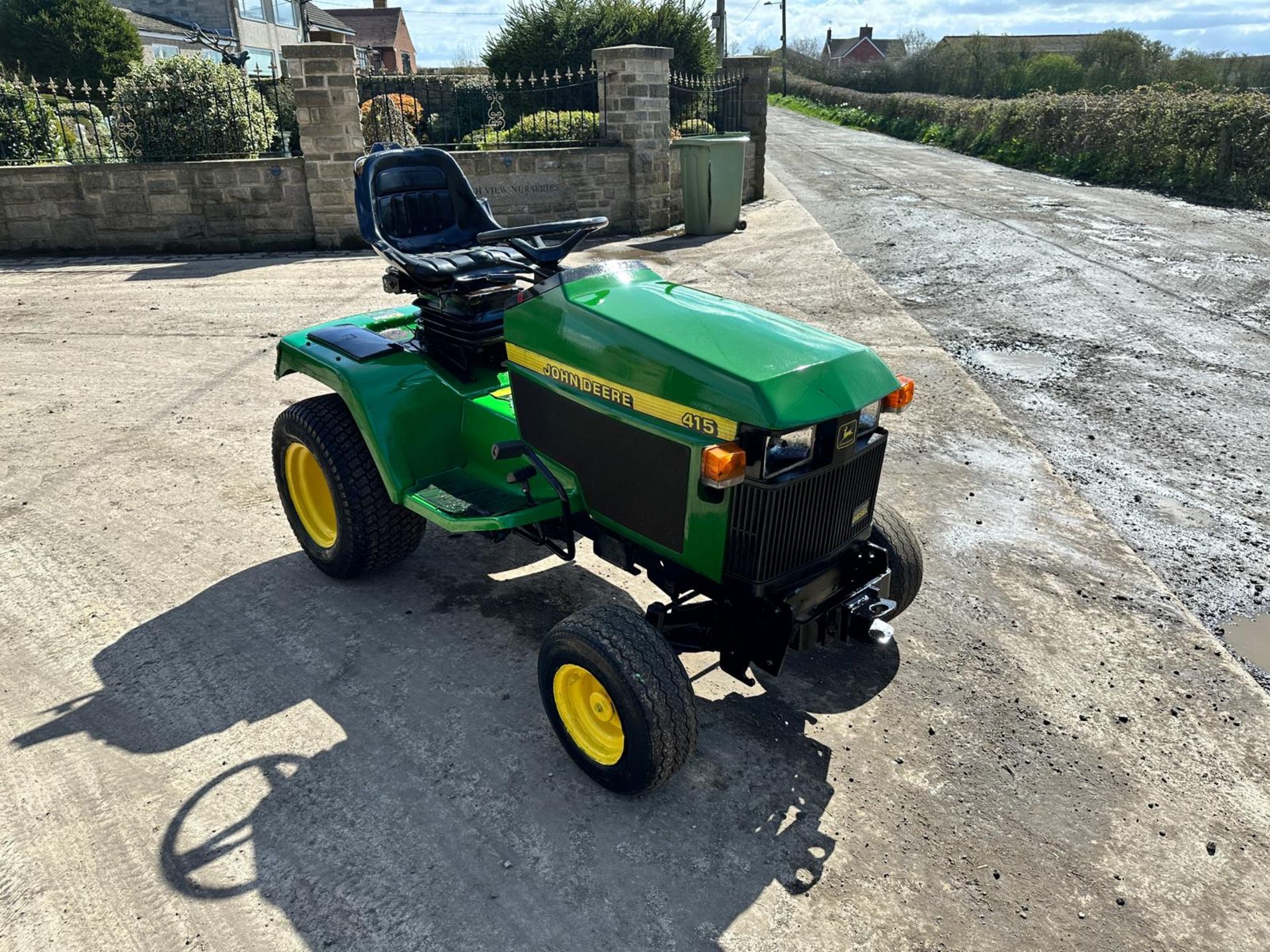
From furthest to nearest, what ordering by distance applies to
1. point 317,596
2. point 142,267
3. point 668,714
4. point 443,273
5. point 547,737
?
point 142,267 → point 317,596 → point 443,273 → point 547,737 → point 668,714

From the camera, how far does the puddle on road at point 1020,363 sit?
673 cm

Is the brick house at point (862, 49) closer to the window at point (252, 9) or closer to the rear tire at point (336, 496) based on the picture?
the window at point (252, 9)

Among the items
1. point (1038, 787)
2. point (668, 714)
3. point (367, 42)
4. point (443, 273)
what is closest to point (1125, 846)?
point (1038, 787)

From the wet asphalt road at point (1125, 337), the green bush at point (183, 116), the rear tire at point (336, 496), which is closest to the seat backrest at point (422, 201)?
the rear tire at point (336, 496)

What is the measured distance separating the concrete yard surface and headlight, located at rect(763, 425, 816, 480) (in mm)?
1027

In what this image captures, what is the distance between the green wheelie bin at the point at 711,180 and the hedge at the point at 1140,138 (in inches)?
330

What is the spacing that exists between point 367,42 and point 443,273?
181ft

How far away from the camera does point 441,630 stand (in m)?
3.67

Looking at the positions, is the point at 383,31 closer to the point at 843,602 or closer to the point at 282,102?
the point at 282,102

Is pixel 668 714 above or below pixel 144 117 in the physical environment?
below

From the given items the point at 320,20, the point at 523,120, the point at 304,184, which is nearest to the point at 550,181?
the point at 523,120

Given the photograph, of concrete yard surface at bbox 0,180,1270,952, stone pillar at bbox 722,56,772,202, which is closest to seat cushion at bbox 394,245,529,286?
concrete yard surface at bbox 0,180,1270,952

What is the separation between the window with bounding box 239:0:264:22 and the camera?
34.3 metres

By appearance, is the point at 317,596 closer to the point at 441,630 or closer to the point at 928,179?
the point at 441,630
